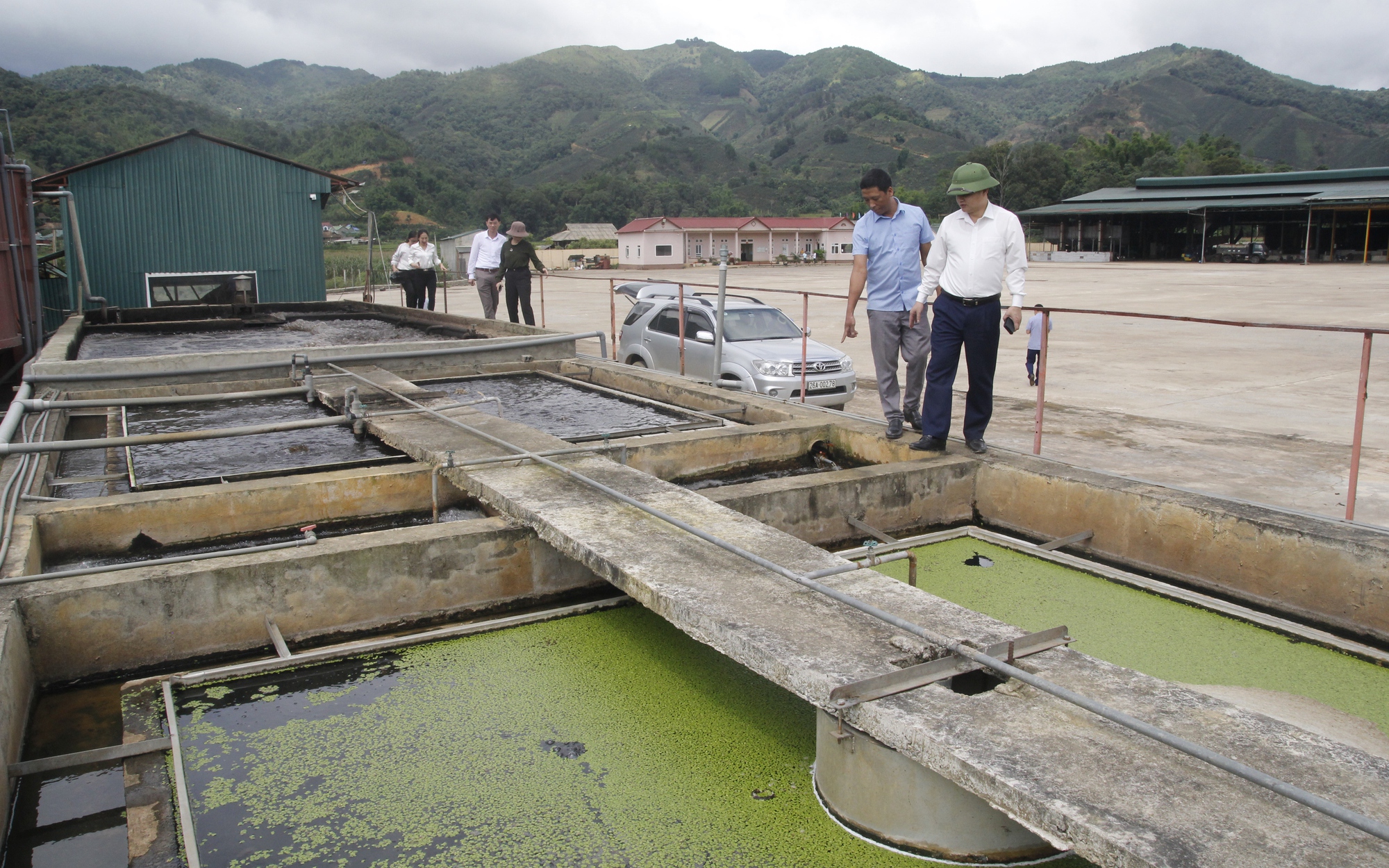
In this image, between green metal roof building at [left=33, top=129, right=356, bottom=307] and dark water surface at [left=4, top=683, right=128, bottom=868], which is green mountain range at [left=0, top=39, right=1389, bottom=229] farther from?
dark water surface at [left=4, top=683, right=128, bottom=868]

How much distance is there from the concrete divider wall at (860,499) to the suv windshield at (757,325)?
4.77 metres

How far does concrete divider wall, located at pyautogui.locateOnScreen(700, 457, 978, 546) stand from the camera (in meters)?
5.12

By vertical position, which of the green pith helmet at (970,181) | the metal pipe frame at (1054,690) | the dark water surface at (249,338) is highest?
the green pith helmet at (970,181)

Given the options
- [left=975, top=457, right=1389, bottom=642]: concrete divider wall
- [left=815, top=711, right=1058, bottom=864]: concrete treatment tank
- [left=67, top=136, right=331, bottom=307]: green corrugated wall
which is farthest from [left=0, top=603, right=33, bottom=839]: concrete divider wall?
[left=67, top=136, right=331, bottom=307]: green corrugated wall

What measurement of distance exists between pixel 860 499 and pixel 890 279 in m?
1.55

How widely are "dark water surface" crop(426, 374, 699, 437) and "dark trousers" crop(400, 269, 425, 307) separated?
7.02 metres

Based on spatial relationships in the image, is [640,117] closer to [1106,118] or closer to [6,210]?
[1106,118]

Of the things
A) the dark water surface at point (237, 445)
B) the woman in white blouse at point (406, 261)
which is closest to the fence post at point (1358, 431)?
the dark water surface at point (237, 445)

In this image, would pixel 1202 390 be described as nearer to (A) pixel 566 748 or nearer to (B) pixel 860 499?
(B) pixel 860 499

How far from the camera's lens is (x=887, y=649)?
2.83m

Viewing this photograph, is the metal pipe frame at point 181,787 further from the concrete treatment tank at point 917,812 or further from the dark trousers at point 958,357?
the dark trousers at point 958,357

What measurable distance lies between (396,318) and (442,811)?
12.6m

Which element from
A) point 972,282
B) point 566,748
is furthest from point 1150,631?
point 566,748

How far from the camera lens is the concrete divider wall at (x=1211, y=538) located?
13.7 ft
